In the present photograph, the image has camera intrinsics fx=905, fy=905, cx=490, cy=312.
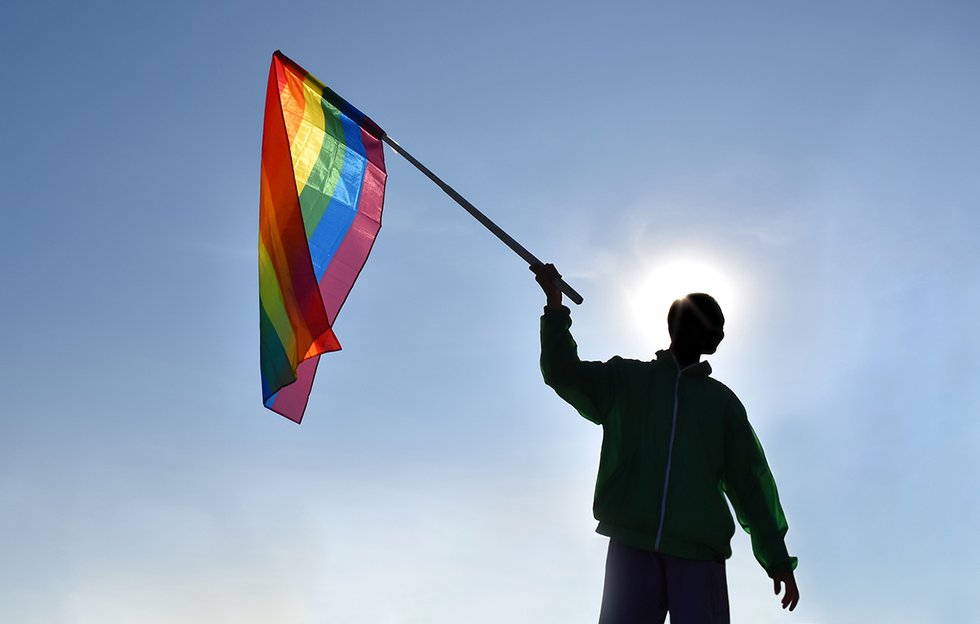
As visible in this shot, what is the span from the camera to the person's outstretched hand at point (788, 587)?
510 cm

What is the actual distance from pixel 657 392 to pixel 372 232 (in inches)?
113

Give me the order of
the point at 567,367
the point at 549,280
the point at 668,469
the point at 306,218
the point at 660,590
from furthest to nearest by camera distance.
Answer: the point at 306,218
the point at 549,280
the point at 567,367
the point at 668,469
the point at 660,590

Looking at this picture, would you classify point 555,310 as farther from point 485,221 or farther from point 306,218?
point 306,218

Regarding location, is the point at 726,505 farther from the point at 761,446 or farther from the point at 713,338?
the point at 713,338

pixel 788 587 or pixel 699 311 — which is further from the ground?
pixel 699 311

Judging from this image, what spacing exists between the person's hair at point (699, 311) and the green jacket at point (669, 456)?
221 mm

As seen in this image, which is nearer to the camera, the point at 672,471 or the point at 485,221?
the point at 672,471

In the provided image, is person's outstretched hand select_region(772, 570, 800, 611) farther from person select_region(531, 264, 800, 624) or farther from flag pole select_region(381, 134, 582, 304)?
flag pole select_region(381, 134, 582, 304)

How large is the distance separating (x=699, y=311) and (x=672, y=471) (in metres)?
1.01

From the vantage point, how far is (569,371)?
515cm

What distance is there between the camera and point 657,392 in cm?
517

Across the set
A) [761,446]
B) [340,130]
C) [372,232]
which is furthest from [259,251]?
[761,446]

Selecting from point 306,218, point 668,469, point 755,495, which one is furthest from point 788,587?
point 306,218

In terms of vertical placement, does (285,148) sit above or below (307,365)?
above
